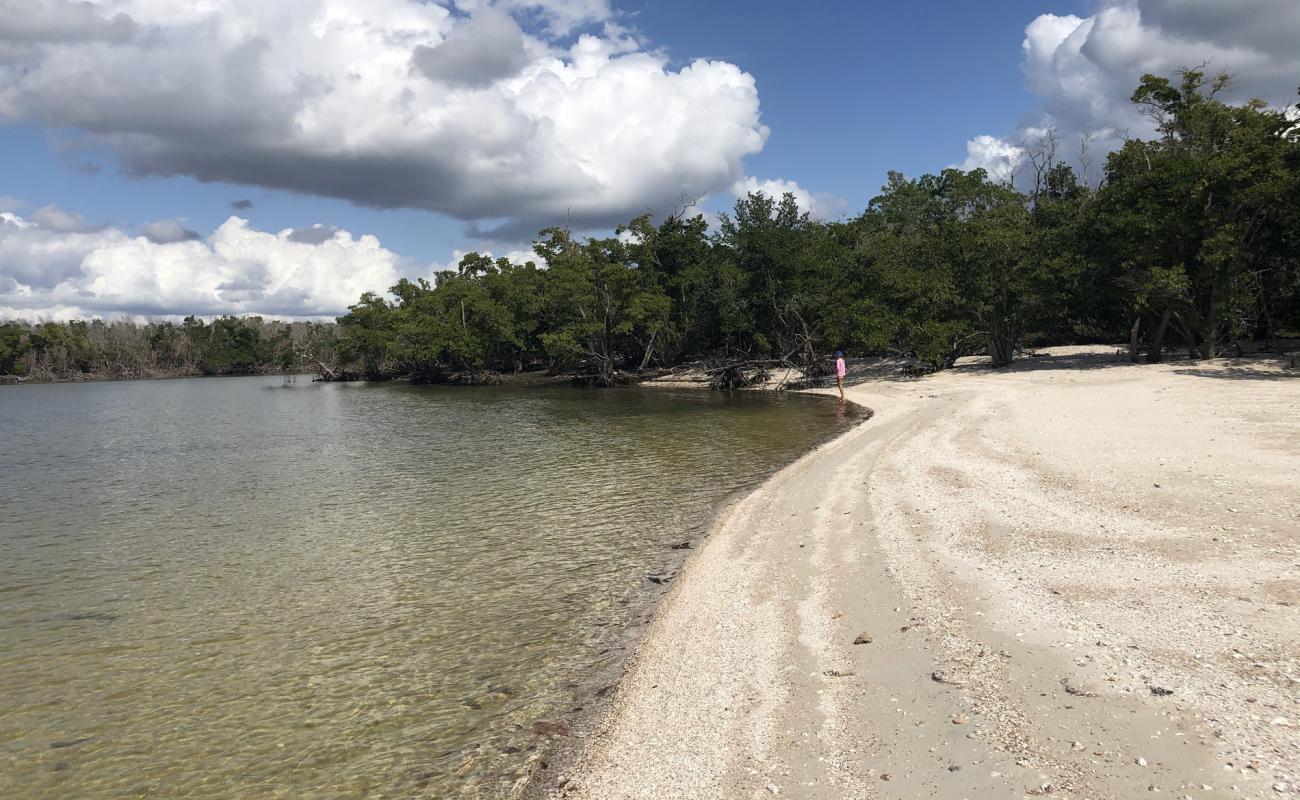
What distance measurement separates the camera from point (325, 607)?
10.4m

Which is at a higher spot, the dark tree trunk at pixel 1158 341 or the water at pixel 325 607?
the dark tree trunk at pixel 1158 341

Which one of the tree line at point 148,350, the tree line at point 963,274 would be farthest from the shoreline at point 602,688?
the tree line at point 148,350

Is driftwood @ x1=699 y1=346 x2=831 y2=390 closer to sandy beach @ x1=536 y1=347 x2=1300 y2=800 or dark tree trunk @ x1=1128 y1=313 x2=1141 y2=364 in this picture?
dark tree trunk @ x1=1128 y1=313 x2=1141 y2=364

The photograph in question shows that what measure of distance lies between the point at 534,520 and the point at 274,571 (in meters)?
5.33

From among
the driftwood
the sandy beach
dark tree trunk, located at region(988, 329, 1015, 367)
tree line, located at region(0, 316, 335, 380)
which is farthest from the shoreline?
tree line, located at region(0, 316, 335, 380)

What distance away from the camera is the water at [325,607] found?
6.64 meters

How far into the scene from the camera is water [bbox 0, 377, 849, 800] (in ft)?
21.8

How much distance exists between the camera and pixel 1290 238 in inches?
1094

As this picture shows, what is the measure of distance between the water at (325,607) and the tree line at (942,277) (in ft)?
64.3

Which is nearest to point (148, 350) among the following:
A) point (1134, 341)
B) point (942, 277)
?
point (942, 277)

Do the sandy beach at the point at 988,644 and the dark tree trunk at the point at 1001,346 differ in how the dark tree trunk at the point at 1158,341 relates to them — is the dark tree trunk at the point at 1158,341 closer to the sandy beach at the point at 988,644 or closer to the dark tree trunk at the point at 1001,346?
the dark tree trunk at the point at 1001,346

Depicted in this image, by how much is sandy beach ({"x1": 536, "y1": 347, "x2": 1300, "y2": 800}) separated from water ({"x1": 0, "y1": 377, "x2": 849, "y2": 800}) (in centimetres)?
142

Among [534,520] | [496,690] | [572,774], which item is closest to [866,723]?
[572,774]

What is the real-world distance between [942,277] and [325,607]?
3867cm
